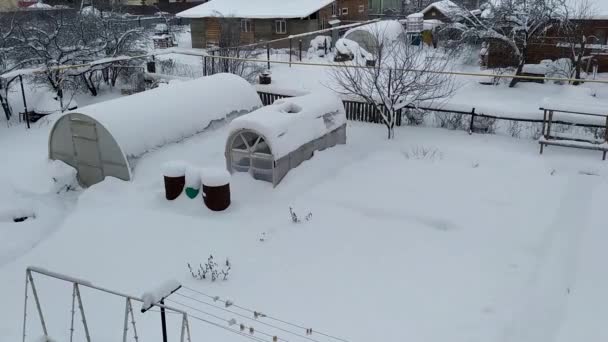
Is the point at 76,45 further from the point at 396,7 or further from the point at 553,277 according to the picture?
the point at 396,7

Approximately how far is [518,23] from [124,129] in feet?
63.1

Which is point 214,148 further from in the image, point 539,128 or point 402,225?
point 539,128

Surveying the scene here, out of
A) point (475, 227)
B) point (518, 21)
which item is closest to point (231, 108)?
point (475, 227)

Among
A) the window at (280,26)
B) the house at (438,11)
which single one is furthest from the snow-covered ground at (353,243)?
the house at (438,11)

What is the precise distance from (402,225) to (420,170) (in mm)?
3169

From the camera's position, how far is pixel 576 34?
82.0 ft

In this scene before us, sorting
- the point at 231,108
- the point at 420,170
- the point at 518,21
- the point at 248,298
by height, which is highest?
the point at 518,21

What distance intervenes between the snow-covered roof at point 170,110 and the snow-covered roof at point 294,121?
9.03ft

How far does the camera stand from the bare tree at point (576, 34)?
80.0 feet

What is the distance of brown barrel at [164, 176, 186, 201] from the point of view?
496 inches

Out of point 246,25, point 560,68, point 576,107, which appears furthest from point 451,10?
point 576,107

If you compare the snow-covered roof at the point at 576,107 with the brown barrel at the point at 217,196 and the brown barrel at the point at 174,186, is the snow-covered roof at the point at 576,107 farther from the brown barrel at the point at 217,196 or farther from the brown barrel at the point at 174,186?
the brown barrel at the point at 174,186

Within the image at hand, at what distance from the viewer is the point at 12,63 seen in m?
22.7

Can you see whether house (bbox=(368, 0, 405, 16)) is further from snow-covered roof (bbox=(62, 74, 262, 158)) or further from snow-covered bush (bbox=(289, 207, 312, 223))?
snow-covered bush (bbox=(289, 207, 312, 223))
